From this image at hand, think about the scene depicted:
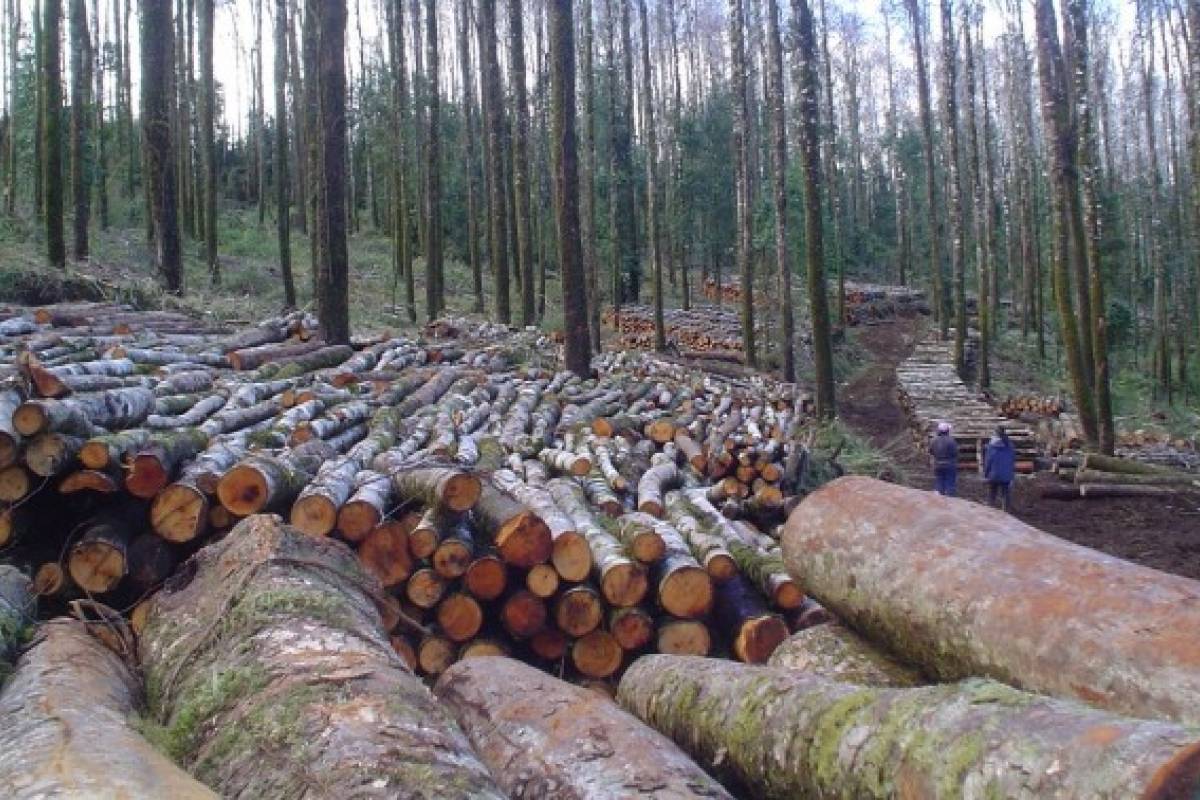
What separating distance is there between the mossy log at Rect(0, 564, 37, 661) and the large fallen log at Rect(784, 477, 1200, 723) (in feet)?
11.8

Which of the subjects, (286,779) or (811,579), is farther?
(811,579)

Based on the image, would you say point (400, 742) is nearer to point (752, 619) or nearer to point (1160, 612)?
point (1160, 612)

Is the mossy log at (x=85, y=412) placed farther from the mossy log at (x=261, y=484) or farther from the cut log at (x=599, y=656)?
the cut log at (x=599, y=656)

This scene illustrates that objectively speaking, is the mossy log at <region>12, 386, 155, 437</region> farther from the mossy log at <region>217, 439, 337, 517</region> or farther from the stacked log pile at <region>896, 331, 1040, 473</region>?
the stacked log pile at <region>896, 331, 1040, 473</region>

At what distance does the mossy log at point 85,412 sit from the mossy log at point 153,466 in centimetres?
35

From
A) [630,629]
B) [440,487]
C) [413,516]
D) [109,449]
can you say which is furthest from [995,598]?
[109,449]

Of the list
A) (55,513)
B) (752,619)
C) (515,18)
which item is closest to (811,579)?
(752,619)

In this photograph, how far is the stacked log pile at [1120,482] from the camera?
45.4 ft

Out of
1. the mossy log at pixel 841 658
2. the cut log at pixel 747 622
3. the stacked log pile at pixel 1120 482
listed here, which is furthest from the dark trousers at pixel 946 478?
the mossy log at pixel 841 658

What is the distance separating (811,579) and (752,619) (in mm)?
468

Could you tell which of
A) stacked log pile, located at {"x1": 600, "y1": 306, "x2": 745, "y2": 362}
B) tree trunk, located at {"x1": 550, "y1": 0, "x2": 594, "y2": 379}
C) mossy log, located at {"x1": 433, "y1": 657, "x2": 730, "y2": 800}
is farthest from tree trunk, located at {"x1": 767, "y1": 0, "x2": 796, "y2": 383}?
mossy log, located at {"x1": 433, "y1": 657, "x2": 730, "y2": 800}

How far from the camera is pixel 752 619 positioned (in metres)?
5.44

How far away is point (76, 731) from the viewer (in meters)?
2.76

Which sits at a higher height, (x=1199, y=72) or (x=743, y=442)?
(x=1199, y=72)
